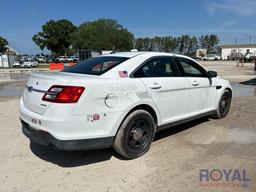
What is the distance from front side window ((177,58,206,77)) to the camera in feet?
16.5

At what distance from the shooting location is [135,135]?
4113 millimetres

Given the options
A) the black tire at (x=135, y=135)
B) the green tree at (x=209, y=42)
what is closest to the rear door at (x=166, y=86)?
the black tire at (x=135, y=135)

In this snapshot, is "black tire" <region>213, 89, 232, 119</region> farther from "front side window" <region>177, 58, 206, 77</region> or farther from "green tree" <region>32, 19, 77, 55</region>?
"green tree" <region>32, 19, 77, 55</region>

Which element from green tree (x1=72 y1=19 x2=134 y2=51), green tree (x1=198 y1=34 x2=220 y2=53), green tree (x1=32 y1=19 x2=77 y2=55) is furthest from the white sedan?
green tree (x1=198 y1=34 x2=220 y2=53)

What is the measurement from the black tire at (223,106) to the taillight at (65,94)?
3.88 metres

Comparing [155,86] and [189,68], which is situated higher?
[189,68]

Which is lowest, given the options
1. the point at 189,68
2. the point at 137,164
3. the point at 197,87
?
the point at 137,164

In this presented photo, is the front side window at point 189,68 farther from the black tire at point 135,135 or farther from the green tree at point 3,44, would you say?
the green tree at point 3,44

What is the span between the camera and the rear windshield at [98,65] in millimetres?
4086

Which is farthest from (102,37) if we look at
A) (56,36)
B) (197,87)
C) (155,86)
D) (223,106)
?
(155,86)

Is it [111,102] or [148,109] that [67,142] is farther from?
[148,109]

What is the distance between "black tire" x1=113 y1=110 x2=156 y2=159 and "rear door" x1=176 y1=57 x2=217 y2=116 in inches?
49.2

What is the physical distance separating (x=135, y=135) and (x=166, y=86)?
1.01 meters

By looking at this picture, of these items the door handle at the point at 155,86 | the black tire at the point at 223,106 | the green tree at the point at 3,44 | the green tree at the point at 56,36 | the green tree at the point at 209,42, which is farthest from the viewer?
the green tree at the point at 209,42
